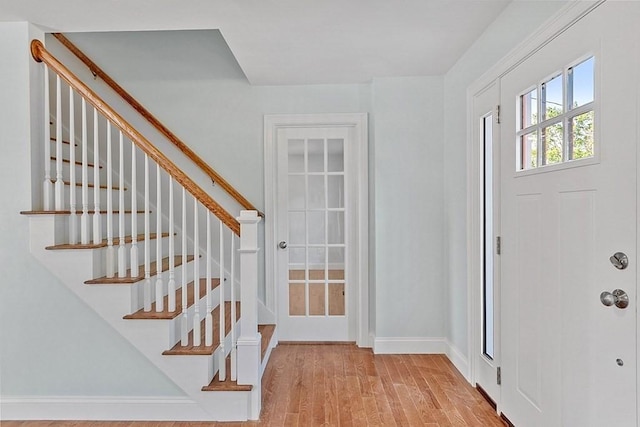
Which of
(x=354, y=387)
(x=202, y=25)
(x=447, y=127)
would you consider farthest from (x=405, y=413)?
(x=202, y=25)

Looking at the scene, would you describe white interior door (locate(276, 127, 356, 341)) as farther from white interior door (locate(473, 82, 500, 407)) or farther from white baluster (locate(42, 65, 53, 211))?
white baluster (locate(42, 65, 53, 211))

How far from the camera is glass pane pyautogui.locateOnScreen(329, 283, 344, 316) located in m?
3.48

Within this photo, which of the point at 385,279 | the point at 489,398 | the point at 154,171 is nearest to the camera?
the point at 489,398

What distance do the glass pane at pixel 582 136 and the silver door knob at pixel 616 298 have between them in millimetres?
528

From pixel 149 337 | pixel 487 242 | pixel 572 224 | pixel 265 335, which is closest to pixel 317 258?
pixel 265 335

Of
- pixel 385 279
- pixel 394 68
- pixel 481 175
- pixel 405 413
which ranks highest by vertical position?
pixel 394 68

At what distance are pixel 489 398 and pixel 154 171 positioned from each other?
10.5 feet

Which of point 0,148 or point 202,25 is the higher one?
point 202,25

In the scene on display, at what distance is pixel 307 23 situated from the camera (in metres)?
2.30

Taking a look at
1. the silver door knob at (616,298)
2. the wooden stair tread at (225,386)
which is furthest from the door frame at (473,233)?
the wooden stair tread at (225,386)

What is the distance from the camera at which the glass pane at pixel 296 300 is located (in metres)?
3.48

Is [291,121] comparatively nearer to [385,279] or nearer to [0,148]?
[385,279]

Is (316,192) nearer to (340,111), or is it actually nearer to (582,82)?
(340,111)

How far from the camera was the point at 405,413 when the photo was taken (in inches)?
89.1
